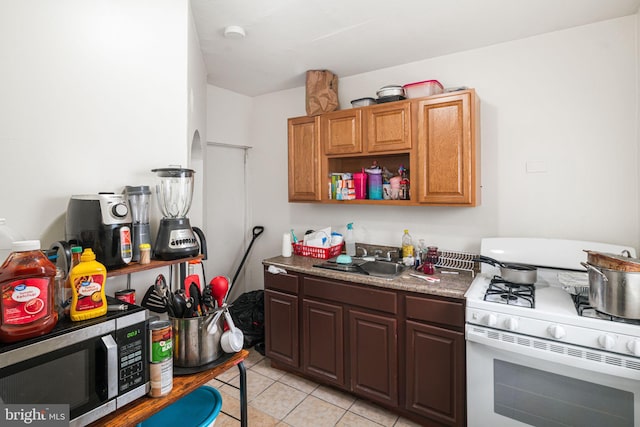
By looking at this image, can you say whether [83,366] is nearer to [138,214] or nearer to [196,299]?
[196,299]

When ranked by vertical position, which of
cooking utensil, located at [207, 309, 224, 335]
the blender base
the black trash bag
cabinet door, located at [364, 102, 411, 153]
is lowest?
the black trash bag

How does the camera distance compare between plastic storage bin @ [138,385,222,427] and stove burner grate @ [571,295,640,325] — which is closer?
plastic storage bin @ [138,385,222,427]

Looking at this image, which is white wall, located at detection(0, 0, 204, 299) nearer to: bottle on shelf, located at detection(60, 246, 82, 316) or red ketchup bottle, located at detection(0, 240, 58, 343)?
bottle on shelf, located at detection(60, 246, 82, 316)

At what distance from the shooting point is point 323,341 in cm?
240

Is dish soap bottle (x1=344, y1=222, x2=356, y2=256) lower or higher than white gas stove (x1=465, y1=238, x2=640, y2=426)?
higher

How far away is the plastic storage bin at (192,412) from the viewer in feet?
3.96

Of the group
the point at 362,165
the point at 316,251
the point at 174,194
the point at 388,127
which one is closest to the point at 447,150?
the point at 388,127

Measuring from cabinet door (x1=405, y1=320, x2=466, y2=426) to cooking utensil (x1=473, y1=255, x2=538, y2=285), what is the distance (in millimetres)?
483

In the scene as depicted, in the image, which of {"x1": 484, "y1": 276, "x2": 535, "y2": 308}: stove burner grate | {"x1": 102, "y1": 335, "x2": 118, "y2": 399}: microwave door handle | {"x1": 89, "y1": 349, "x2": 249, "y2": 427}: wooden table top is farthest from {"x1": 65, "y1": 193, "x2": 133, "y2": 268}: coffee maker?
{"x1": 484, "y1": 276, "x2": 535, "y2": 308}: stove burner grate

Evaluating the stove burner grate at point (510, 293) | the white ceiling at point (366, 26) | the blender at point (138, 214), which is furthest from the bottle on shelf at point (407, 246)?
the blender at point (138, 214)

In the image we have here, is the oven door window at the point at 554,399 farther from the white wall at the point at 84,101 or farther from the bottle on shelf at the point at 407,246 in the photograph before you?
the white wall at the point at 84,101

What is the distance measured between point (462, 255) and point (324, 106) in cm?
168

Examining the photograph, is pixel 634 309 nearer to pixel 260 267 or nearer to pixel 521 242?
pixel 521 242

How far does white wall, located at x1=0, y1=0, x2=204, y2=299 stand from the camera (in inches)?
47.1
